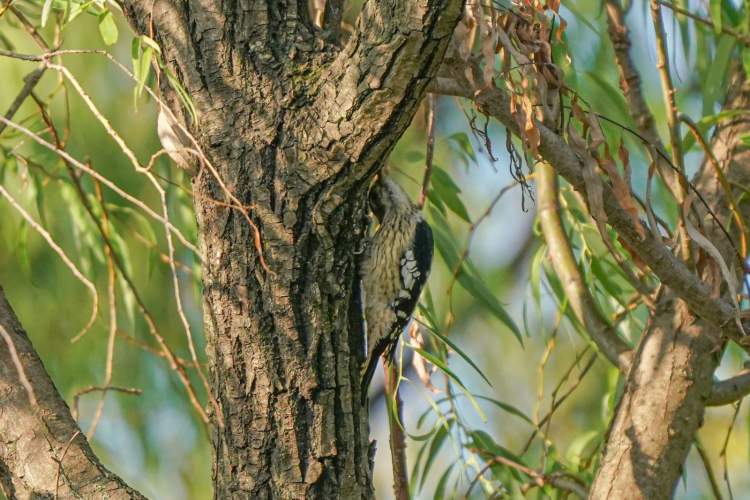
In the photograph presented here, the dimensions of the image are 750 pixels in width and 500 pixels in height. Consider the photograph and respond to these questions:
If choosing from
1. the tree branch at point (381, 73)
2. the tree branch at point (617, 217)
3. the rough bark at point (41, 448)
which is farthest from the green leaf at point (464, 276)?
the rough bark at point (41, 448)

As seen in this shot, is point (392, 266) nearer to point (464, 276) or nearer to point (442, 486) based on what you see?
point (464, 276)

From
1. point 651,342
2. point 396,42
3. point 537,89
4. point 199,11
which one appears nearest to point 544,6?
point 537,89

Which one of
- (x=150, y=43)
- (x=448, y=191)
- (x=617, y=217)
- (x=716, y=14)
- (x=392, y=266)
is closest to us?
(x=150, y=43)

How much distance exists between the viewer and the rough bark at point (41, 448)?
54.5 inches

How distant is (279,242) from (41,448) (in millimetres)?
431

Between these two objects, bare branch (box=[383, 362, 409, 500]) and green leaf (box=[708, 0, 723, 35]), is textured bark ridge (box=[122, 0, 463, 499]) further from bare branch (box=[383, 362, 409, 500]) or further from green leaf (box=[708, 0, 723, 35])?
green leaf (box=[708, 0, 723, 35])

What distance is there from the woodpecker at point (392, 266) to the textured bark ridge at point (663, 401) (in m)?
0.49

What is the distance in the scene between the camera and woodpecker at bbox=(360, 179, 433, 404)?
87.7 inches

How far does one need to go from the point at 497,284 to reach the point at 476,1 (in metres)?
2.86

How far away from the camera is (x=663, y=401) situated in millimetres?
1921

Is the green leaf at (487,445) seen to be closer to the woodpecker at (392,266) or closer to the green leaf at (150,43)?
the woodpecker at (392,266)

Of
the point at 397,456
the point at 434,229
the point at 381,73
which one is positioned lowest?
the point at 397,456

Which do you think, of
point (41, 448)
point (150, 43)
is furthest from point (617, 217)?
point (41, 448)

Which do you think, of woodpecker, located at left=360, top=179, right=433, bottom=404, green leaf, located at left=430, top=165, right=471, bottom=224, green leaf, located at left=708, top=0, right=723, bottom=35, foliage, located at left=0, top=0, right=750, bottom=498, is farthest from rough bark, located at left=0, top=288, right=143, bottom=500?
green leaf, located at left=708, top=0, right=723, bottom=35
